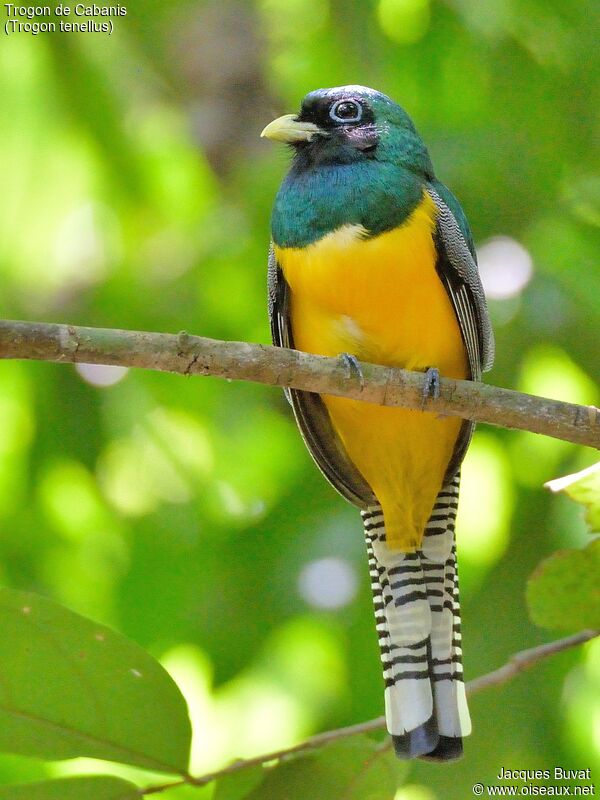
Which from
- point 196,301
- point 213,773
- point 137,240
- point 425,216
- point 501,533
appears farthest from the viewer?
point 137,240

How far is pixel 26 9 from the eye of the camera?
15.1 feet

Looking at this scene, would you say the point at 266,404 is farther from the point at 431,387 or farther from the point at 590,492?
the point at 590,492

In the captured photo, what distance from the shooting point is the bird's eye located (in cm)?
415

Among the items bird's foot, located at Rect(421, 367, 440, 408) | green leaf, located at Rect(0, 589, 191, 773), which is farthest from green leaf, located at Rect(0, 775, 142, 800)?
bird's foot, located at Rect(421, 367, 440, 408)

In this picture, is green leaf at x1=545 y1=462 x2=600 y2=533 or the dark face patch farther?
the dark face patch

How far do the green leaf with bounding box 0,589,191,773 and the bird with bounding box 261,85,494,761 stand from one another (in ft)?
2.97

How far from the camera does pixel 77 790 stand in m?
2.62

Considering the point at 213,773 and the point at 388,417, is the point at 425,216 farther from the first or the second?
the point at 213,773

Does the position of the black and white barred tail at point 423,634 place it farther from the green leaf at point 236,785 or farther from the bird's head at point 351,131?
the bird's head at point 351,131

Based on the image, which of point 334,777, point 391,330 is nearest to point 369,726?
point 334,777

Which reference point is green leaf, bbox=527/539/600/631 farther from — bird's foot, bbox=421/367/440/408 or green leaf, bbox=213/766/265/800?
green leaf, bbox=213/766/265/800

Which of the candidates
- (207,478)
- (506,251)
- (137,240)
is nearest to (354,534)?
(207,478)

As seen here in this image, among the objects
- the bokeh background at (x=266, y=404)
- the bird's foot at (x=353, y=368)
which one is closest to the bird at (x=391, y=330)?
the bokeh background at (x=266, y=404)

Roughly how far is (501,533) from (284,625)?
84 centimetres
